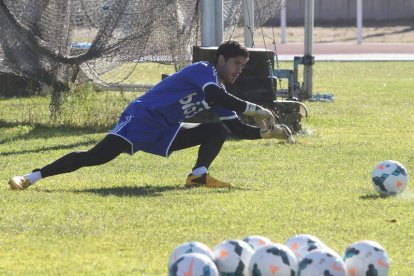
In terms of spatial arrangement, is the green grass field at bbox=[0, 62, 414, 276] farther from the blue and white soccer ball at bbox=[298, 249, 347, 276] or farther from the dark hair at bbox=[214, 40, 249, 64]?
the dark hair at bbox=[214, 40, 249, 64]

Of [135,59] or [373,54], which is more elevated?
[135,59]

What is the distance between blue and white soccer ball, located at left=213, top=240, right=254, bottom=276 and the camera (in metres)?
6.77

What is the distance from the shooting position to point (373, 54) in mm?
38969

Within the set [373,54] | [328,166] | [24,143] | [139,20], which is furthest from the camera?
[373,54]

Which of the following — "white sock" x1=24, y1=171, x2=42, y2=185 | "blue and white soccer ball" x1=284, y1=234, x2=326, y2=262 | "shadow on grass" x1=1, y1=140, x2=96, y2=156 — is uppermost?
"blue and white soccer ball" x1=284, y1=234, x2=326, y2=262

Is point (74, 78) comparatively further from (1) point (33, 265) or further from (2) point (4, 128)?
(1) point (33, 265)

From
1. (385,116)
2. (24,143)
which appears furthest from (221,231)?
(385,116)

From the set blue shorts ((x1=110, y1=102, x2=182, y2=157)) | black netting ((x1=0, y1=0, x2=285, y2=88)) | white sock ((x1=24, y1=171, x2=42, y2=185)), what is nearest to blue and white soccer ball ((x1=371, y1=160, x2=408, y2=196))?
blue shorts ((x1=110, y1=102, x2=182, y2=157))

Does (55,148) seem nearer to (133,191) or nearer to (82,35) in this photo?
(82,35)

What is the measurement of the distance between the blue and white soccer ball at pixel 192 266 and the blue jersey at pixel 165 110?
4408 mm

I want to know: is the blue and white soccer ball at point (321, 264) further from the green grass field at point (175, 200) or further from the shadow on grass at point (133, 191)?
the shadow on grass at point (133, 191)

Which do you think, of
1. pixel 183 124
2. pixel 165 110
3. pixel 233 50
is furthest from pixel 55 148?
pixel 233 50

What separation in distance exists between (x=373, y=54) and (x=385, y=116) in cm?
2083

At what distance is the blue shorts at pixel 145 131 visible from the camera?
10836 mm
